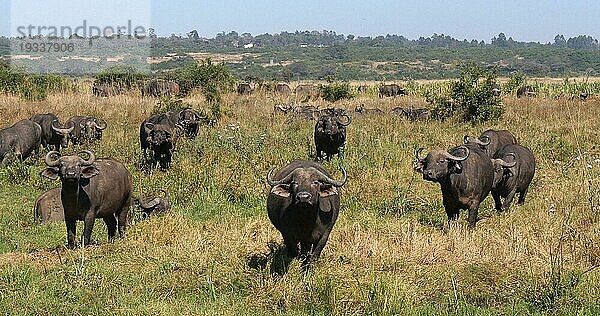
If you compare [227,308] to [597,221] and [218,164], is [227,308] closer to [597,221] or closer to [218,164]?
[597,221]

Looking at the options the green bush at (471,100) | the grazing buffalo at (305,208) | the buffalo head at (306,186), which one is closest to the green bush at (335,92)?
Result: the green bush at (471,100)

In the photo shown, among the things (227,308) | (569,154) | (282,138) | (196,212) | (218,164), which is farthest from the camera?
(282,138)

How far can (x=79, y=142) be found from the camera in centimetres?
1644

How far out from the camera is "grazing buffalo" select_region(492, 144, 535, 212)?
398 inches

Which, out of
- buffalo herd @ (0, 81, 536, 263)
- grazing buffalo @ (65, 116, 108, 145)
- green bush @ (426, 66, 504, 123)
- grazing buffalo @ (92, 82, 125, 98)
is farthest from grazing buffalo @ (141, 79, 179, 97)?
buffalo herd @ (0, 81, 536, 263)

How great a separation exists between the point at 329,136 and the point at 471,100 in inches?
286

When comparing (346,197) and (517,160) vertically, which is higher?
(517,160)

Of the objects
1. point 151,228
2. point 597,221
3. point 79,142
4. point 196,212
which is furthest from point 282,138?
point 597,221

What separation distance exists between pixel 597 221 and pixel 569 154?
6273 mm

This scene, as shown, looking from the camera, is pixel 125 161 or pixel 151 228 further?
pixel 125 161

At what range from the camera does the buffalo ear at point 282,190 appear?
6230mm

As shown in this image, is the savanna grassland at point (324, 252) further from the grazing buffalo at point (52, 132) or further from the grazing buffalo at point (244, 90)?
the grazing buffalo at point (244, 90)

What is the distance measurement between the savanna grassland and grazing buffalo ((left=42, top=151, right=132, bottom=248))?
1.15 feet

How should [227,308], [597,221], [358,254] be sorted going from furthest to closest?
[597,221] < [358,254] < [227,308]
